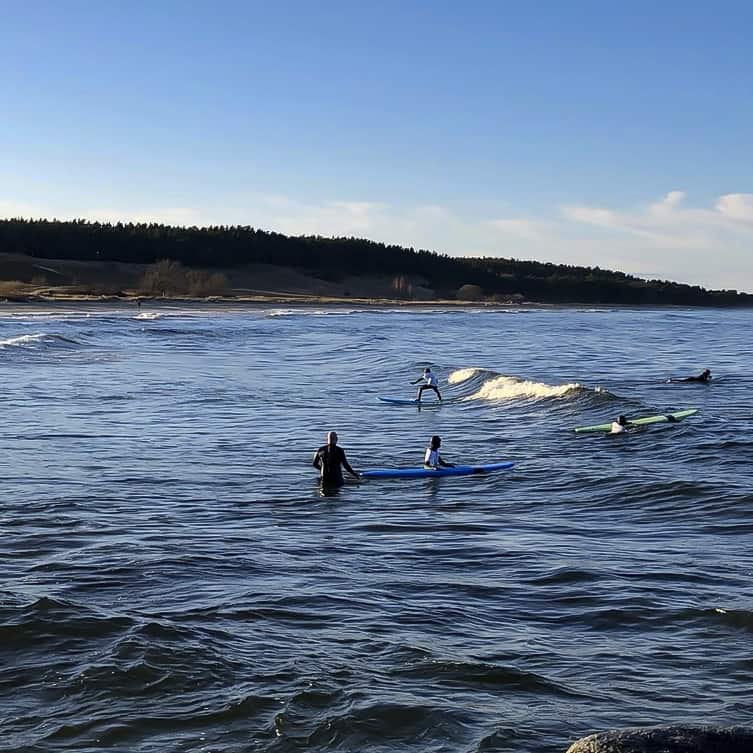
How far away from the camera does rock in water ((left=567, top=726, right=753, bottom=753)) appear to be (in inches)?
235

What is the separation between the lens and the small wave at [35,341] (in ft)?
164

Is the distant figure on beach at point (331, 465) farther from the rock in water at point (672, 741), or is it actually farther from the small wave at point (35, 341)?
the small wave at point (35, 341)

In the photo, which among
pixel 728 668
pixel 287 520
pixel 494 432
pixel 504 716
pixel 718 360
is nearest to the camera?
pixel 504 716

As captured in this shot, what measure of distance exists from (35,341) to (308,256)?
117220mm

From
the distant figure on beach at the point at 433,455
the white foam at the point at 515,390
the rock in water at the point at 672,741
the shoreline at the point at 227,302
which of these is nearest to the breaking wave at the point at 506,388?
the white foam at the point at 515,390

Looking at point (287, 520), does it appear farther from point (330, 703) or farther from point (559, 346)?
point (559, 346)

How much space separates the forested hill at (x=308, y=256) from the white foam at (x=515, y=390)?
114m

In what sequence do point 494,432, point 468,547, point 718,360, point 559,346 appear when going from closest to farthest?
1. point 468,547
2. point 494,432
3. point 718,360
4. point 559,346

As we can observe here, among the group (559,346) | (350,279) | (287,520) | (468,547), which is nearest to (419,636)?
(468,547)

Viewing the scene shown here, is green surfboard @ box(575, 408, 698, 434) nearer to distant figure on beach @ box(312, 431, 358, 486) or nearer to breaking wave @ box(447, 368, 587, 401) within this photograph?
breaking wave @ box(447, 368, 587, 401)

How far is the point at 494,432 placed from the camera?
2747 cm

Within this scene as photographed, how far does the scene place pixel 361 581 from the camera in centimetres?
1259

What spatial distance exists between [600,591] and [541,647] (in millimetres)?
2093

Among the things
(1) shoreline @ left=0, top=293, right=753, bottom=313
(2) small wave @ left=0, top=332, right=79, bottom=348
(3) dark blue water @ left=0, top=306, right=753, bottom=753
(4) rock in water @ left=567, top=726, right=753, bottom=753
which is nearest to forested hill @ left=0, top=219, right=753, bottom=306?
(1) shoreline @ left=0, top=293, right=753, bottom=313
